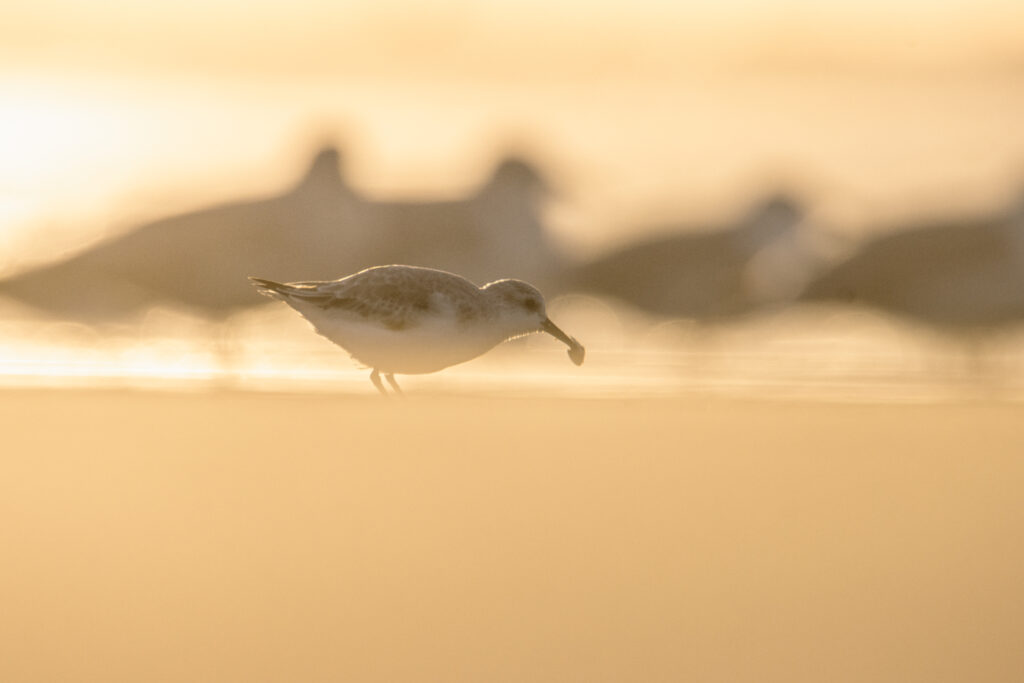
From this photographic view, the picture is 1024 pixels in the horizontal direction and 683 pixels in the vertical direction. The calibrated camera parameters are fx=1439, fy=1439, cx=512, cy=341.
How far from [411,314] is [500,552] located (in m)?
3.17

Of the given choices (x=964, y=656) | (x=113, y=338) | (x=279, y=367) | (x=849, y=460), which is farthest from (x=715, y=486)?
(x=113, y=338)

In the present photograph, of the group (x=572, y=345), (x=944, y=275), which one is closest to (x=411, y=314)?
(x=572, y=345)

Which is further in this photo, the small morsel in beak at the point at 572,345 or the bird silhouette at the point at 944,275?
the bird silhouette at the point at 944,275

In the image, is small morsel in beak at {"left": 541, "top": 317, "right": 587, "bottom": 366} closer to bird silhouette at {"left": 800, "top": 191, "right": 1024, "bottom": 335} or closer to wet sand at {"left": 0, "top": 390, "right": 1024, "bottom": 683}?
wet sand at {"left": 0, "top": 390, "right": 1024, "bottom": 683}

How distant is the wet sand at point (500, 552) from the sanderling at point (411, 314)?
1.49 ft

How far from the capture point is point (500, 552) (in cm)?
419

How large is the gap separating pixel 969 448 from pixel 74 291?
17502 millimetres

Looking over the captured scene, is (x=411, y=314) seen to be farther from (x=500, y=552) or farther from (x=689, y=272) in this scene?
(x=689, y=272)

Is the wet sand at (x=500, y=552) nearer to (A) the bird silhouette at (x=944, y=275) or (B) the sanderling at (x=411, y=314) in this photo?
(B) the sanderling at (x=411, y=314)

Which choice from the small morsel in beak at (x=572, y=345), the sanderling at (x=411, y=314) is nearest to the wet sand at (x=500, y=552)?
the sanderling at (x=411, y=314)

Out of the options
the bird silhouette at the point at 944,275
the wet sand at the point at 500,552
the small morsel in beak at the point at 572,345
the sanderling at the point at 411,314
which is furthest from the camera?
the bird silhouette at the point at 944,275

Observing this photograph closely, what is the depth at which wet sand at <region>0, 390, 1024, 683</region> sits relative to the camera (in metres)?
3.18

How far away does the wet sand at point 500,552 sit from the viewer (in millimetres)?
3184

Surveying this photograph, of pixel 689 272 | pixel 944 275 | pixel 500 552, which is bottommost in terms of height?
pixel 500 552
